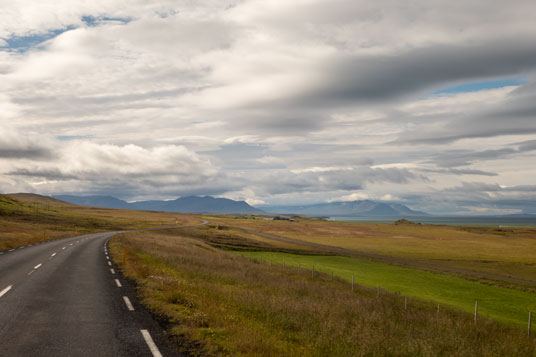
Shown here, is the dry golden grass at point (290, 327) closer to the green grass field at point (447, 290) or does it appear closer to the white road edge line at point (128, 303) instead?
the white road edge line at point (128, 303)

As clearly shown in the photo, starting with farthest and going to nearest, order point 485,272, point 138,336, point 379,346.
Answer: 1. point 485,272
2. point 379,346
3. point 138,336

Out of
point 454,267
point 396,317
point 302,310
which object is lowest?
point 454,267

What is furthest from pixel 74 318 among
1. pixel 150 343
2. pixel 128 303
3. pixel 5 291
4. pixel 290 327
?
pixel 290 327

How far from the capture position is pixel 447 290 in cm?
4081

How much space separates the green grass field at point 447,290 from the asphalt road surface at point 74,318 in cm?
2866

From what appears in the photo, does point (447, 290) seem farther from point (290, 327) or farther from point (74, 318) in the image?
point (74, 318)

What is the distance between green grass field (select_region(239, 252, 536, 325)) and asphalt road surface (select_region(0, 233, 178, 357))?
1129 inches

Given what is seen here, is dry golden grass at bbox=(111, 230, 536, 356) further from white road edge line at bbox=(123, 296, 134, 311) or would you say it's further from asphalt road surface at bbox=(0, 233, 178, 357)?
asphalt road surface at bbox=(0, 233, 178, 357)

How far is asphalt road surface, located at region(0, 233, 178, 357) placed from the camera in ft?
31.0

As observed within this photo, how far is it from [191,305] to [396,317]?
1271cm

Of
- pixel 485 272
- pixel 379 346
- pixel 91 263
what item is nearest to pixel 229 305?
pixel 379 346

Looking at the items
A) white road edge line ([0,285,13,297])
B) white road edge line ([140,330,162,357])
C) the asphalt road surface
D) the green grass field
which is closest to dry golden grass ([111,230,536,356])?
white road edge line ([140,330,162,357])

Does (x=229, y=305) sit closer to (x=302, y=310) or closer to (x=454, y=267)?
(x=302, y=310)

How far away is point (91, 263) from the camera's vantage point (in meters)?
27.9
